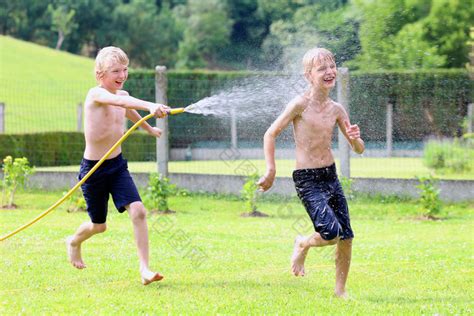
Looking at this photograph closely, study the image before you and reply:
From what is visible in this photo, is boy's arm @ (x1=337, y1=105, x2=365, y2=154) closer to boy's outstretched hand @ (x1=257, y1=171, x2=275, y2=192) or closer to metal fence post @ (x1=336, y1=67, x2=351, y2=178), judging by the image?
boy's outstretched hand @ (x1=257, y1=171, x2=275, y2=192)

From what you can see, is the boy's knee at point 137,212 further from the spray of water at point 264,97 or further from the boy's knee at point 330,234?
the spray of water at point 264,97

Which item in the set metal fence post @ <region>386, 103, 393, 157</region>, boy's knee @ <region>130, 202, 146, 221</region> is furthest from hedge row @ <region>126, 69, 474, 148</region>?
boy's knee @ <region>130, 202, 146, 221</region>

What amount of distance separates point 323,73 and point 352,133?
0.51 metres

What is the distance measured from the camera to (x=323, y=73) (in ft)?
21.8

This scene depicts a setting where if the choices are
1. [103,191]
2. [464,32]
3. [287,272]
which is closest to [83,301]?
[103,191]

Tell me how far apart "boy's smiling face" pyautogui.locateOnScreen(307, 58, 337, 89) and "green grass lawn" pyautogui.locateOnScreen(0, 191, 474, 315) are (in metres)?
1.56

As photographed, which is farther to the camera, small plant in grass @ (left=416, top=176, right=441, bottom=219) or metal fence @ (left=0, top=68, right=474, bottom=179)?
metal fence @ (left=0, top=68, right=474, bottom=179)

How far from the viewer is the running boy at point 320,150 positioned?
257 inches

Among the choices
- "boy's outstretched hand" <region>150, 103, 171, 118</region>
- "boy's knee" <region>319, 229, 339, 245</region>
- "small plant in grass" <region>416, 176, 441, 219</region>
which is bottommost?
"small plant in grass" <region>416, 176, 441, 219</region>

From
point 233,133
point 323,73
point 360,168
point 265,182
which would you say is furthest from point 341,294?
point 233,133

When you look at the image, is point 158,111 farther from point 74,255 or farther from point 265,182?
point 74,255

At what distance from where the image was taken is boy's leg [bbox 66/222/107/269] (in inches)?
293

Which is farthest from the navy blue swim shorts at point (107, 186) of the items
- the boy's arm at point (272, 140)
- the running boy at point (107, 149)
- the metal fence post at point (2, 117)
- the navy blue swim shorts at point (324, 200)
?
the metal fence post at point (2, 117)

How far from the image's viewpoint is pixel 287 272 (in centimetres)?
768
